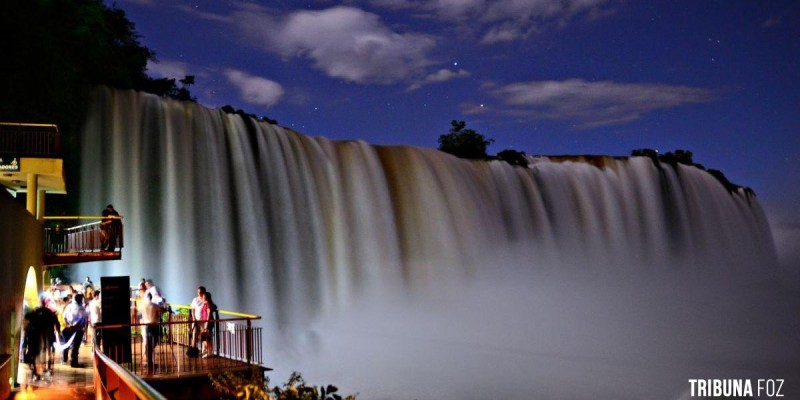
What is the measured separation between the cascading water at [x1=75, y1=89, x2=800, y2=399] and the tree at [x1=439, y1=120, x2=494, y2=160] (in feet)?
46.0

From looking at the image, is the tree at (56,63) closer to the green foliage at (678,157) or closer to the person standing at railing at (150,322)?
the person standing at railing at (150,322)

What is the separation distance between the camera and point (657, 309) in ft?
Result: 133

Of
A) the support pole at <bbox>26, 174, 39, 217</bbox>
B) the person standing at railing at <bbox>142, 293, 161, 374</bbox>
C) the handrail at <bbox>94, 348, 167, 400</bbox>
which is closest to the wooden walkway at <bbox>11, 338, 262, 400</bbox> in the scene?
the person standing at railing at <bbox>142, 293, 161, 374</bbox>

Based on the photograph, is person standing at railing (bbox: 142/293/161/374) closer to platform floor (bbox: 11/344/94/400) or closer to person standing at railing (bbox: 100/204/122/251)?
platform floor (bbox: 11/344/94/400)

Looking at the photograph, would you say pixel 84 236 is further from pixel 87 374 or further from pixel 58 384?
pixel 58 384

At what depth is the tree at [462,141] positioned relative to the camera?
174ft

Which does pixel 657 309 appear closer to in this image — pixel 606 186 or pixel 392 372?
pixel 606 186

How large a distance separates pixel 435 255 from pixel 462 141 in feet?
71.3

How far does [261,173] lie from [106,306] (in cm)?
1399

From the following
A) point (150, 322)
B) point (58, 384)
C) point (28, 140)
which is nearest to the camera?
point (58, 384)

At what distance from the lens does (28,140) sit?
19.7 metres

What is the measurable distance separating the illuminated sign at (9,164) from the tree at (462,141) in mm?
35690

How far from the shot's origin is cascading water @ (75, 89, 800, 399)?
25.1m

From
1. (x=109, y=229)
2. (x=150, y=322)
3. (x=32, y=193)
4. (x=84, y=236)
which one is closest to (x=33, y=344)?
(x=150, y=322)
